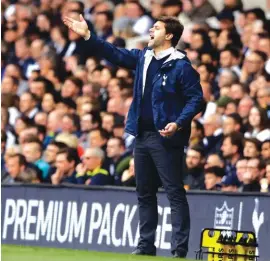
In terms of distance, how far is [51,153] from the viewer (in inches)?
607

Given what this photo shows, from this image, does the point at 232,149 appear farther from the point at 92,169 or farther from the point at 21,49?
the point at 21,49

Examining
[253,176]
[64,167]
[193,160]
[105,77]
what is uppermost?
[105,77]

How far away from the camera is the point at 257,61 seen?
1479 centimetres

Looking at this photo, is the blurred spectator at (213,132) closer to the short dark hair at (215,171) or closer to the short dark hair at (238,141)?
the short dark hair at (238,141)

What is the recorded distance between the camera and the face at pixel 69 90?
1727 centimetres

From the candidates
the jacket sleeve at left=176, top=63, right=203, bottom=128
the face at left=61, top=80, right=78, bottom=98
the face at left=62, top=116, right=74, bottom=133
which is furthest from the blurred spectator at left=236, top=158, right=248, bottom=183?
the face at left=61, top=80, right=78, bottom=98

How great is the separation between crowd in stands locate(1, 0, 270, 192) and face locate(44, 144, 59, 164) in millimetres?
15

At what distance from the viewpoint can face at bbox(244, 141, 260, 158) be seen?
512 inches

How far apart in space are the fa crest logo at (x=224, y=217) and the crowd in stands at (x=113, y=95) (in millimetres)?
617

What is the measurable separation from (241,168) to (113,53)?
10.4ft

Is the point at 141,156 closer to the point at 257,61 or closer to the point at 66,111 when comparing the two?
the point at 257,61

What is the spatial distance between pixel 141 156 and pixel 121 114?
5608 mm

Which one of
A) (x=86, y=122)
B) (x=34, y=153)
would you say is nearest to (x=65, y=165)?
(x=34, y=153)

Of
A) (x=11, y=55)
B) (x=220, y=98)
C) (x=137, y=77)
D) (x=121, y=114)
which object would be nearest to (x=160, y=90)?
(x=137, y=77)
